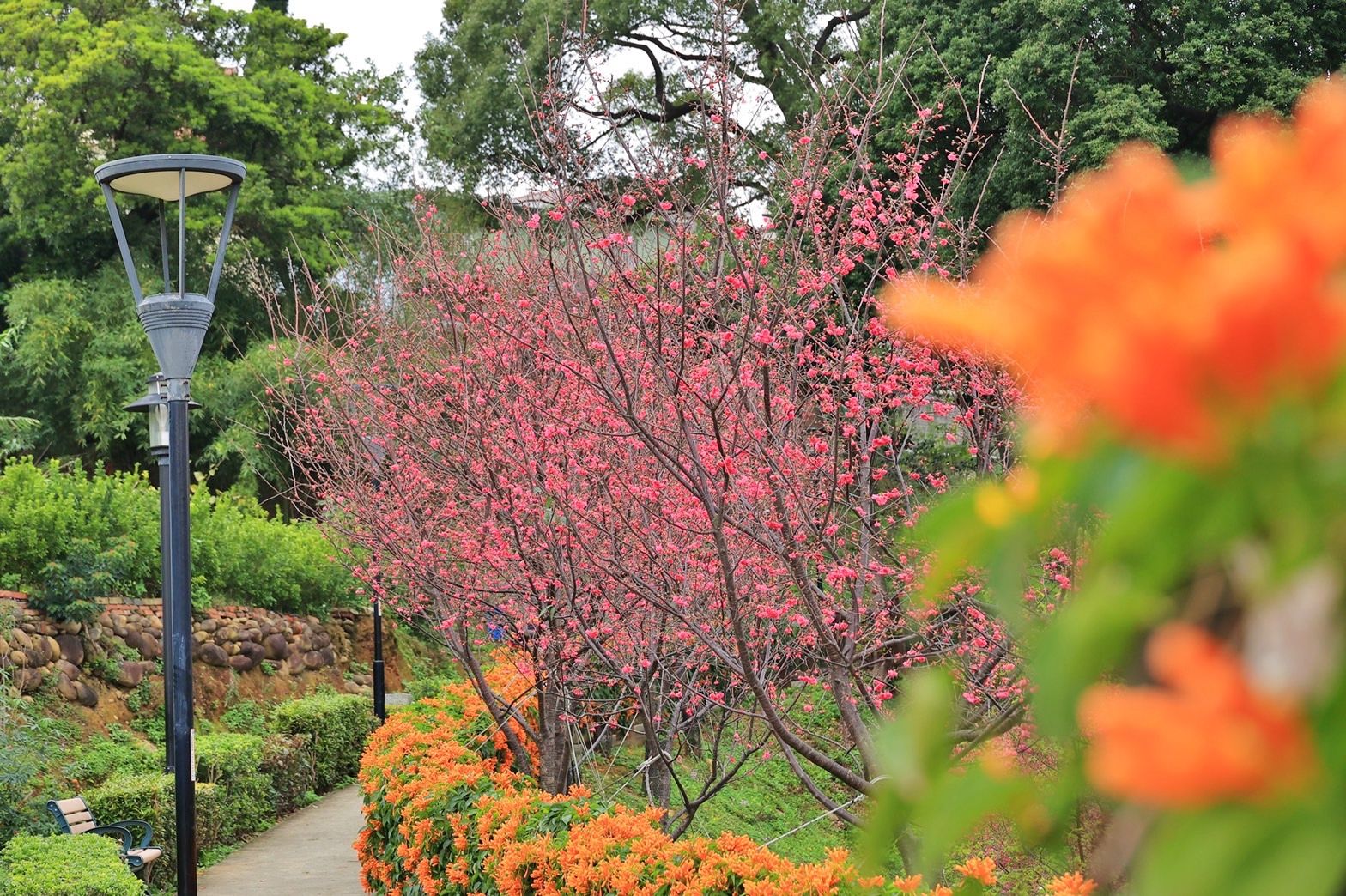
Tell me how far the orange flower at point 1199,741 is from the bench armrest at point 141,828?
32.7ft

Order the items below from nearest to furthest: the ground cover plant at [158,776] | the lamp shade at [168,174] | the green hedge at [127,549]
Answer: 1. the lamp shade at [168,174]
2. the ground cover plant at [158,776]
3. the green hedge at [127,549]

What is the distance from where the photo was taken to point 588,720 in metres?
8.67

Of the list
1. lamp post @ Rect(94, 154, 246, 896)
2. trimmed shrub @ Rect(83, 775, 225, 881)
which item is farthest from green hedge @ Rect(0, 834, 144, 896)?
trimmed shrub @ Rect(83, 775, 225, 881)

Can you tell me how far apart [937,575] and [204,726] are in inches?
531

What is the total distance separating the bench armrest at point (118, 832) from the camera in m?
8.94

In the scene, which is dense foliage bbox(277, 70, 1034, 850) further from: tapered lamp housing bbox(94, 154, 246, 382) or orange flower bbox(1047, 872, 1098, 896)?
tapered lamp housing bbox(94, 154, 246, 382)

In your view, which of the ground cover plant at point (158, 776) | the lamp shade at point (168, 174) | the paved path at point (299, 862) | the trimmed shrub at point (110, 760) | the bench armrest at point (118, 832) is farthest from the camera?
the trimmed shrub at point (110, 760)

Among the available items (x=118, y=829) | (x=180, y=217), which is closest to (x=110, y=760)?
(x=118, y=829)

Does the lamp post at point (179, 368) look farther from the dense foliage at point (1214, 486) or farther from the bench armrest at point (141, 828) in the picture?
the dense foliage at point (1214, 486)

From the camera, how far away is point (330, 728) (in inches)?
547

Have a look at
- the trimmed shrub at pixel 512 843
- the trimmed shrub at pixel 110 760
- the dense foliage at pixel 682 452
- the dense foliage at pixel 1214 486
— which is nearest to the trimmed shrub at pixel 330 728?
Answer: the trimmed shrub at pixel 110 760

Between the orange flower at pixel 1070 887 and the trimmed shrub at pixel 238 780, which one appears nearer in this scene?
the orange flower at pixel 1070 887

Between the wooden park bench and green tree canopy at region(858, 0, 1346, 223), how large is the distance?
9641 mm

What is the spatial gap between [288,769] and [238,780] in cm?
136
